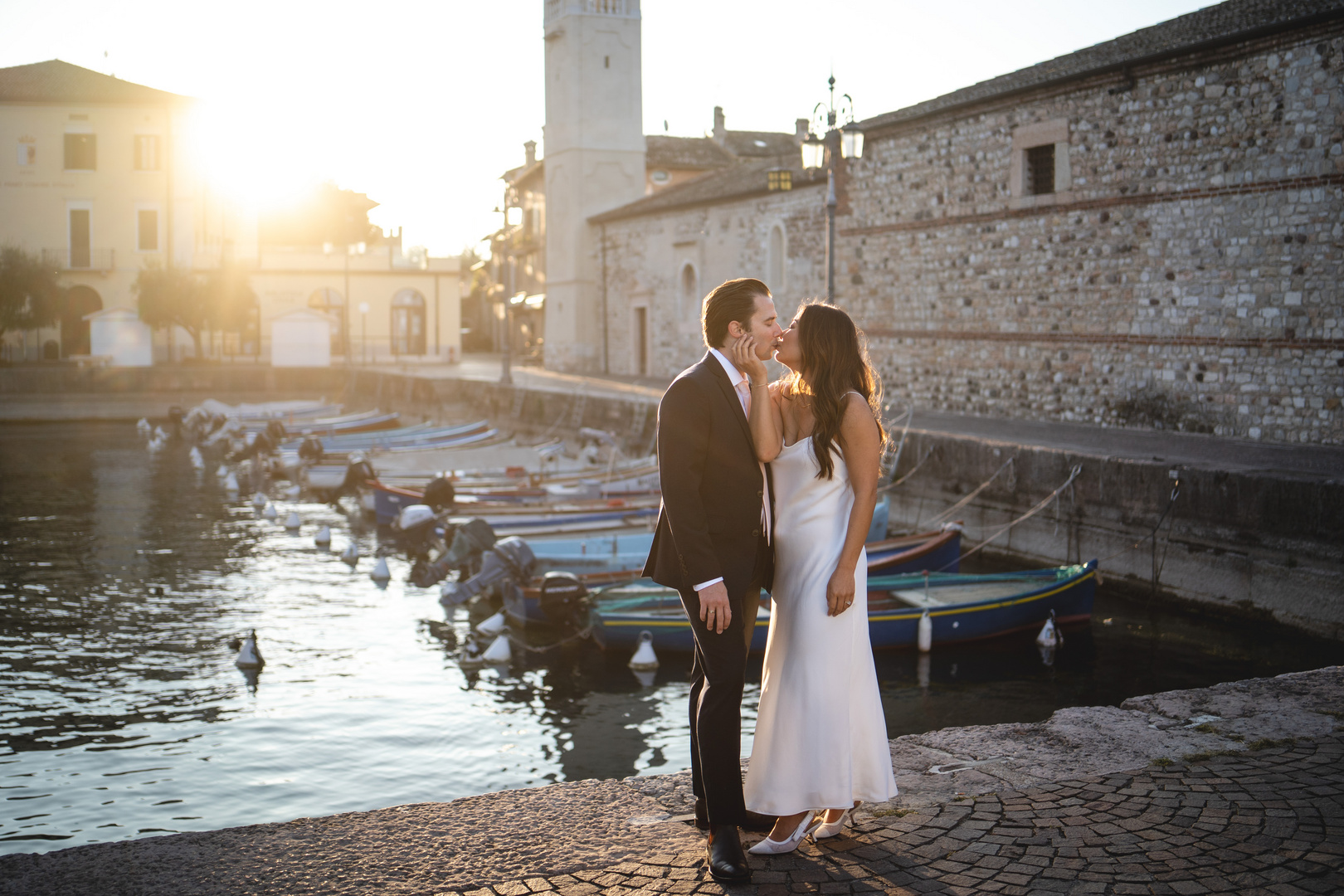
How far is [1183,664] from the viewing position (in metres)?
9.86

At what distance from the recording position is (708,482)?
12.0ft

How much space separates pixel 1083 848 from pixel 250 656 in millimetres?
8545

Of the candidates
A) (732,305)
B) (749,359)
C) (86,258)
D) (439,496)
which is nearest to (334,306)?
(86,258)

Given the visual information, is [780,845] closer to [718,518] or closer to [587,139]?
[718,518]

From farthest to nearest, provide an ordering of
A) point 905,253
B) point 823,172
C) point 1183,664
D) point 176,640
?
point 823,172 → point 905,253 → point 176,640 → point 1183,664

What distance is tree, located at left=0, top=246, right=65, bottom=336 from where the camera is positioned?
40031mm

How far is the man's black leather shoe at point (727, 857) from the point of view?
132 inches

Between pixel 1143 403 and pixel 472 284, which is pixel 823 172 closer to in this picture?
pixel 1143 403

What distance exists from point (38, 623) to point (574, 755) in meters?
6.99

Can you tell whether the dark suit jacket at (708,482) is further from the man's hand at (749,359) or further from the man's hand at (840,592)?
the man's hand at (840,592)

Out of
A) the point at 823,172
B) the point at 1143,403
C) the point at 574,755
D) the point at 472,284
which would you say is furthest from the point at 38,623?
the point at 472,284

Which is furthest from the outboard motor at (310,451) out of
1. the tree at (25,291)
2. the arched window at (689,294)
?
the tree at (25,291)

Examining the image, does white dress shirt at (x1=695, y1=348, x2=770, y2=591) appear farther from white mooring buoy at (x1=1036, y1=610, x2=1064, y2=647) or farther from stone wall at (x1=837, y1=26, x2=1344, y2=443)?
stone wall at (x1=837, y1=26, x2=1344, y2=443)

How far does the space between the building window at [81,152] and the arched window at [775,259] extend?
31719mm
